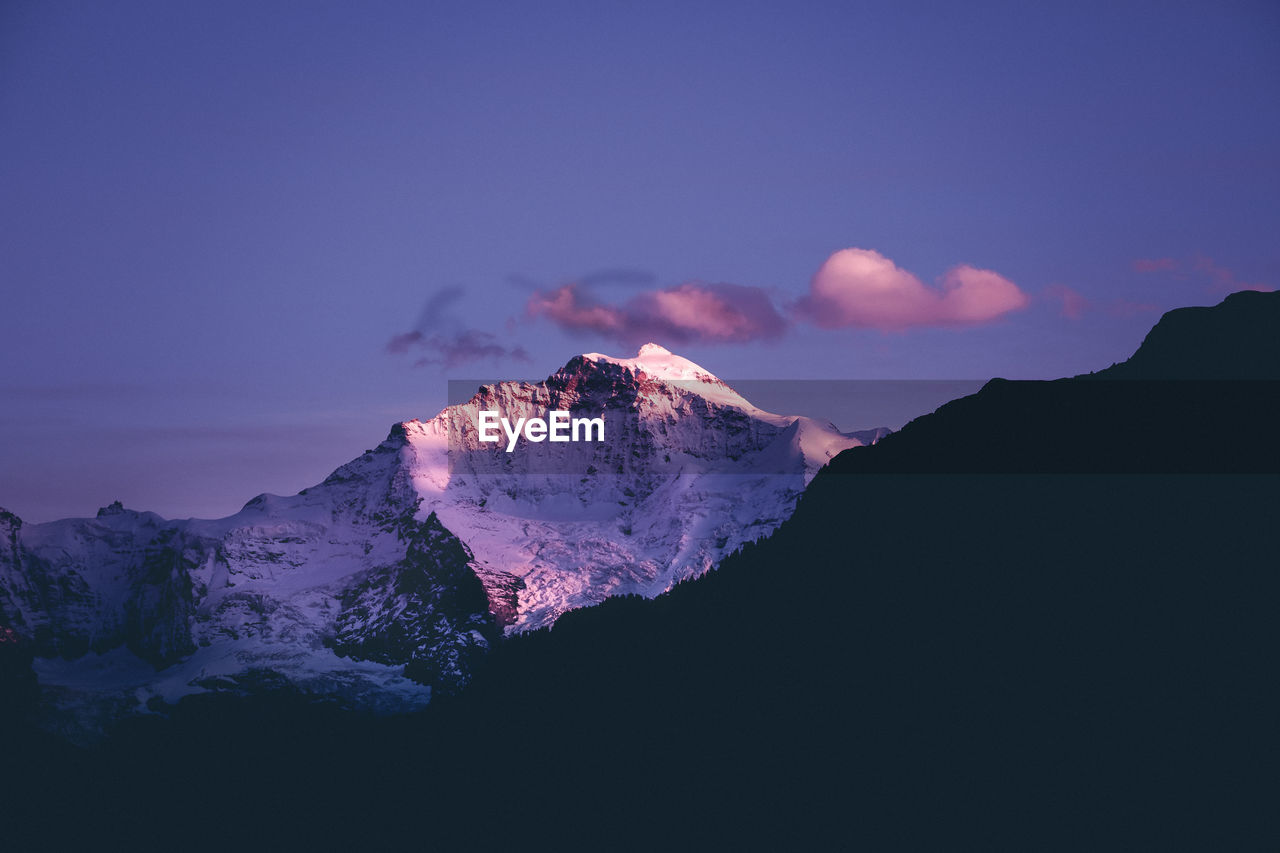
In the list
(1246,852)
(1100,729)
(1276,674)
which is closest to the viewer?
A: (1246,852)

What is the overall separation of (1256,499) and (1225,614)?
55.0ft

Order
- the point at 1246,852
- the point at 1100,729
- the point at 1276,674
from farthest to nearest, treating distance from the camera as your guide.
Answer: the point at 1100,729 < the point at 1276,674 < the point at 1246,852

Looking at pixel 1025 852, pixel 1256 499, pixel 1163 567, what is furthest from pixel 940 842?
pixel 1256 499

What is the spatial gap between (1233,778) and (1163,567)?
117 feet

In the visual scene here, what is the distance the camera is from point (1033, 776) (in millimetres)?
193625

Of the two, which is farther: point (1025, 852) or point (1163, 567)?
point (1163, 567)

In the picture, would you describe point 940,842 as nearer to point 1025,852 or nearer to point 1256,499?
point 1025,852

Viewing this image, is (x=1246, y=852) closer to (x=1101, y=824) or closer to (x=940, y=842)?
(x=1101, y=824)

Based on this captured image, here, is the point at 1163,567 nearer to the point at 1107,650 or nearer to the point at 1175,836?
the point at 1107,650

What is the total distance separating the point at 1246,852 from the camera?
6417 inches

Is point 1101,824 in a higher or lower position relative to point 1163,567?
lower

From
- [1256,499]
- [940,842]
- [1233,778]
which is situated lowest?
[940,842]

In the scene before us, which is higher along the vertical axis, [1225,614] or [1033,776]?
[1225,614]

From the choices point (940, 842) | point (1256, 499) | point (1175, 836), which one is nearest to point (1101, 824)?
point (1175, 836)
